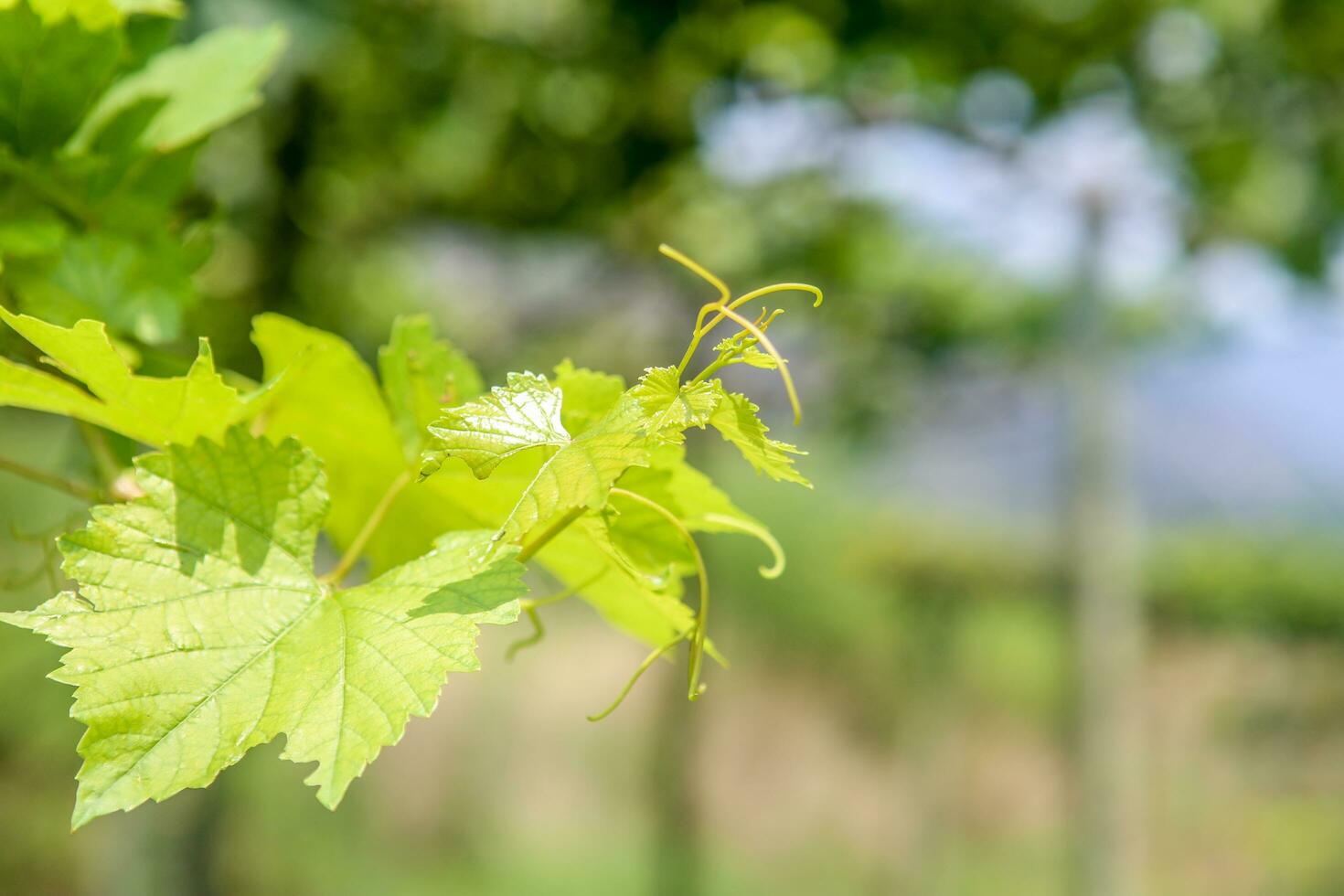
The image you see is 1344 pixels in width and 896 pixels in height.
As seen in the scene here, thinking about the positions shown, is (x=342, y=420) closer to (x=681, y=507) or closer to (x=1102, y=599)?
(x=681, y=507)

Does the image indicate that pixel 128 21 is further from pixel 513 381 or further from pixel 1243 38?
pixel 1243 38

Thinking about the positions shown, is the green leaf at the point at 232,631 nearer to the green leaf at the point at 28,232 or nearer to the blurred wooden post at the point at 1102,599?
the green leaf at the point at 28,232

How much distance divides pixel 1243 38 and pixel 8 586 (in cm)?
136

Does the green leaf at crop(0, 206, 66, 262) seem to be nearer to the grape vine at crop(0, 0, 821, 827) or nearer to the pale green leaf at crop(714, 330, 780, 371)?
the grape vine at crop(0, 0, 821, 827)

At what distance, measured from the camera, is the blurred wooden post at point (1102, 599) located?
1420 millimetres

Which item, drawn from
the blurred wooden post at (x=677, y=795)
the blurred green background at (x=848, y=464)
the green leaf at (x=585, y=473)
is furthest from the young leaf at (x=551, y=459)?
the blurred wooden post at (x=677, y=795)

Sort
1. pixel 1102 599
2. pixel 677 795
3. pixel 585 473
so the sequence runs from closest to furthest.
A: 1. pixel 585 473
2. pixel 1102 599
3. pixel 677 795

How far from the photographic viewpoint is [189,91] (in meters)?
0.22

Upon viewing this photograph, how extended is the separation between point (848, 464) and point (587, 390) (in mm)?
1784

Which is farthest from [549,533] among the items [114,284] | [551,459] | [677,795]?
[677,795]

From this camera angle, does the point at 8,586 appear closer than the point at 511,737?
Yes

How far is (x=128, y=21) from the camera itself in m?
0.23

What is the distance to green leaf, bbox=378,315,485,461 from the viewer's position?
18 centimetres

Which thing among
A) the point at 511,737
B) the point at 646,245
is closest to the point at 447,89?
the point at 646,245
